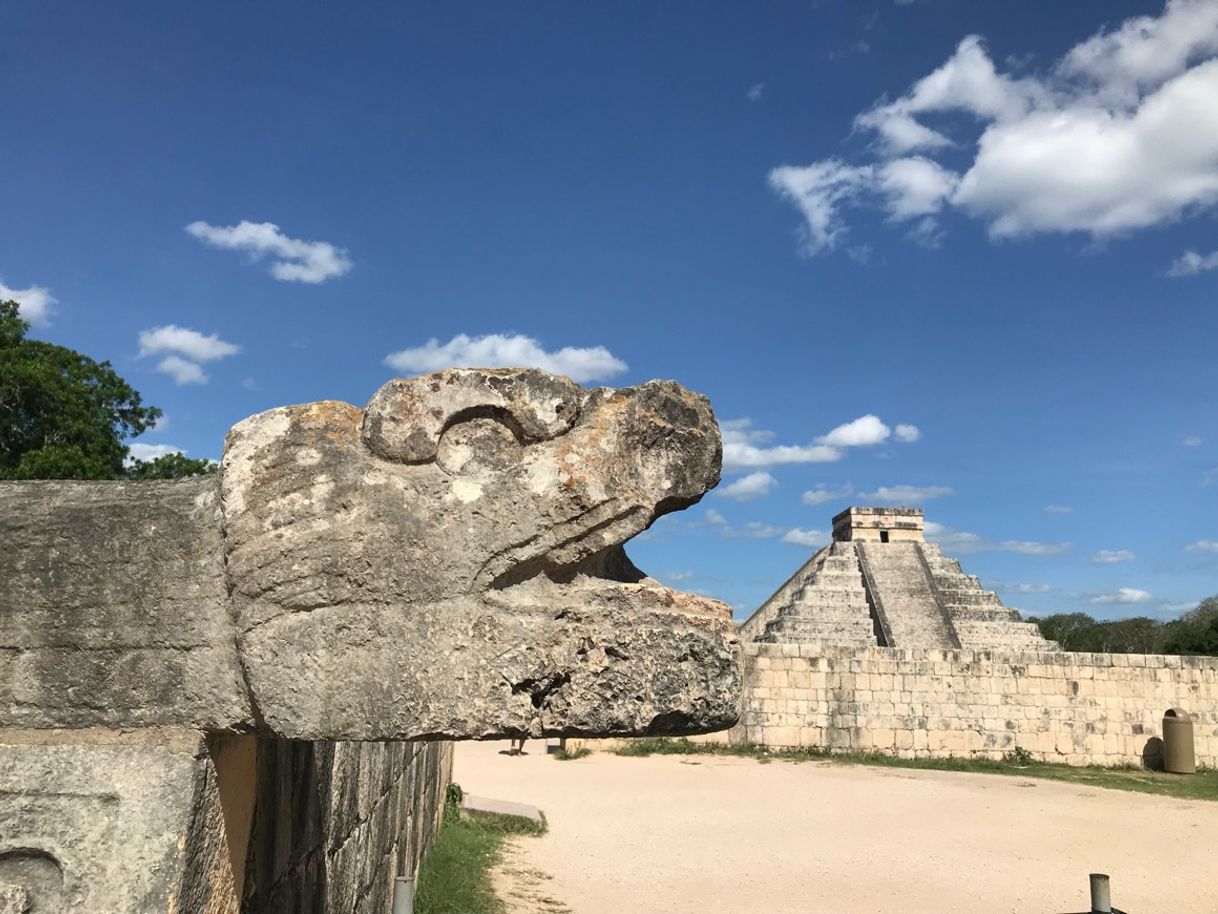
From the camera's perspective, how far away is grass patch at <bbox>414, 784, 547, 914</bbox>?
21.6 feet

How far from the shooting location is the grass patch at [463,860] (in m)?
6.57

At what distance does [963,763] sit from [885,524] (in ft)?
52.6

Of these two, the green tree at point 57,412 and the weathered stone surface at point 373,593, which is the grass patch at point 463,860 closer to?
the weathered stone surface at point 373,593

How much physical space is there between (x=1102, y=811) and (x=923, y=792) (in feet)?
7.22

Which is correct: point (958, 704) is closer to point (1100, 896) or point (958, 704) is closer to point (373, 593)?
point (1100, 896)

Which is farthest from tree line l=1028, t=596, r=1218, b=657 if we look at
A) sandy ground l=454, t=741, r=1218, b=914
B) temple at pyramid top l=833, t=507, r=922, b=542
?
sandy ground l=454, t=741, r=1218, b=914

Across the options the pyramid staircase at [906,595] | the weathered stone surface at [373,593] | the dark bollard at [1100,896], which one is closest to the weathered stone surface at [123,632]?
the weathered stone surface at [373,593]

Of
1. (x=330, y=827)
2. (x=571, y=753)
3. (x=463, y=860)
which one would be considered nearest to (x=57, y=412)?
(x=571, y=753)

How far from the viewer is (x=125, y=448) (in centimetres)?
1984

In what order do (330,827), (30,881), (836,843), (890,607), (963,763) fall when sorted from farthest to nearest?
(890,607) < (963,763) < (836,843) < (330,827) < (30,881)

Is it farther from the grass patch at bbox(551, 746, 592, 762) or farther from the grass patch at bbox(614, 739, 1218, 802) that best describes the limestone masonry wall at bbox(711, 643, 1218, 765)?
the grass patch at bbox(551, 746, 592, 762)

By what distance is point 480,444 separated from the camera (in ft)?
6.20

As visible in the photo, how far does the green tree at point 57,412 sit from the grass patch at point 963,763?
9.64m

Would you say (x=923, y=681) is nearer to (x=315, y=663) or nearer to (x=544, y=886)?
(x=544, y=886)
